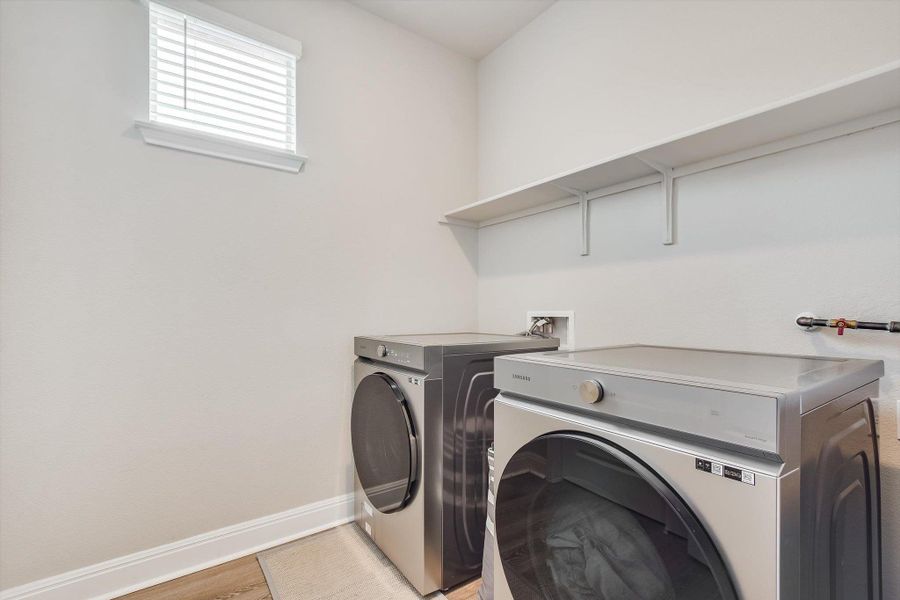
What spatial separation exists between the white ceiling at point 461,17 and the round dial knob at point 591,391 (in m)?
2.06

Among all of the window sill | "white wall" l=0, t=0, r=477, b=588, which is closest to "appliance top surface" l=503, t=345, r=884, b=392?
"white wall" l=0, t=0, r=477, b=588

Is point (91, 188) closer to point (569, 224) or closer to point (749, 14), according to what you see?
point (569, 224)

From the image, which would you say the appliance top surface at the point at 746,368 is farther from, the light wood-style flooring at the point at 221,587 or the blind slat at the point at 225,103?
the blind slat at the point at 225,103

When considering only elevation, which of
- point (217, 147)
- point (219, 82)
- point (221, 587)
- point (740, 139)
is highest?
point (219, 82)

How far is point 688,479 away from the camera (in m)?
0.73

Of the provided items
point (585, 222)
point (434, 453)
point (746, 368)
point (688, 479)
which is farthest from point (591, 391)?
point (585, 222)

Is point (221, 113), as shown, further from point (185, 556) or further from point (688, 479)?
point (688, 479)

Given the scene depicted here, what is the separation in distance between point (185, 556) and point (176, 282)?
110 centimetres

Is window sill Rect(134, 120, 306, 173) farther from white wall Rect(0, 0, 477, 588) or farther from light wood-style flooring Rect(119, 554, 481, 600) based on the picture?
light wood-style flooring Rect(119, 554, 481, 600)

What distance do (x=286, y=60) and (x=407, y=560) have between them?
221 centimetres

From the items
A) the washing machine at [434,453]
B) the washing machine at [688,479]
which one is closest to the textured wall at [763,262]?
the washing machine at [688,479]

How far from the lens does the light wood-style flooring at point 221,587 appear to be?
1.51m


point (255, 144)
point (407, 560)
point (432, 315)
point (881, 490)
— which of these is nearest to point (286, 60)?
point (255, 144)

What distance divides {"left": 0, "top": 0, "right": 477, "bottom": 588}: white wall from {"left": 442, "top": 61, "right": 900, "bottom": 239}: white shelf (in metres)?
0.82
